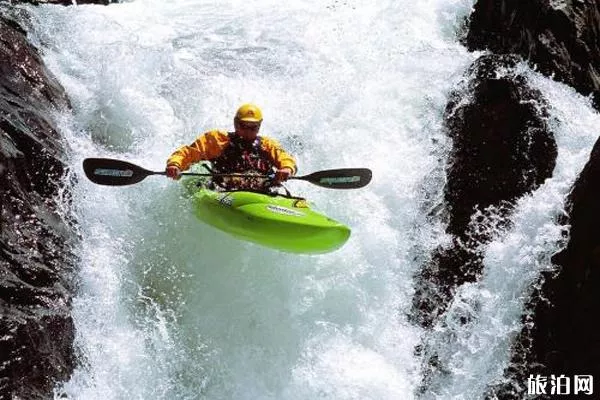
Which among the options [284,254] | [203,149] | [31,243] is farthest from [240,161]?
[31,243]

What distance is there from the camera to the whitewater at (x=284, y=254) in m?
5.62

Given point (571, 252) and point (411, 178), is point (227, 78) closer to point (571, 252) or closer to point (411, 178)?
point (411, 178)

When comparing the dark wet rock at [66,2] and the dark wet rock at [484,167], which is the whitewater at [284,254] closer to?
the dark wet rock at [484,167]

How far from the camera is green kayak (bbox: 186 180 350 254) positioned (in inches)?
226

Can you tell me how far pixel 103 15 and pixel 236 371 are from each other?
6348mm

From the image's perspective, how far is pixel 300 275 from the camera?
6367mm

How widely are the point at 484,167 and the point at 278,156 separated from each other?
1.94m

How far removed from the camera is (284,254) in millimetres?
6426

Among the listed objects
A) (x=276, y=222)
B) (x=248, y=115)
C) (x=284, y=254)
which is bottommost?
(x=284, y=254)

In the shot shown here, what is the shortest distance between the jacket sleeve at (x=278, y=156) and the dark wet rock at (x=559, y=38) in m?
2.90

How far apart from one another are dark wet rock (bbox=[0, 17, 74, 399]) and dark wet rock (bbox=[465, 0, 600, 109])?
4.88 meters

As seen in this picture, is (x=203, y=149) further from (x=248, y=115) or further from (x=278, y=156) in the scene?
(x=278, y=156)

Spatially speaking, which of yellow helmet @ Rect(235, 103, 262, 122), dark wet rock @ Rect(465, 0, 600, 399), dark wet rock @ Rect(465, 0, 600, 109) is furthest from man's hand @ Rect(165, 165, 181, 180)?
dark wet rock @ Rect(465, 0, 600, 109)

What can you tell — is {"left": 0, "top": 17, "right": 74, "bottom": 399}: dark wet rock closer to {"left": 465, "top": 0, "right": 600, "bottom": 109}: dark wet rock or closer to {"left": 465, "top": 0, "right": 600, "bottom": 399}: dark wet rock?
{"left": 465, "top": 0, "right": 600, "bottom": 399}: dark wet rock
